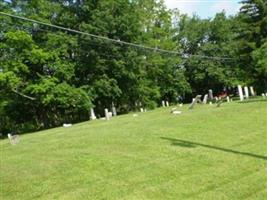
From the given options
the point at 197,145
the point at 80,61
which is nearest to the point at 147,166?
the point at 197,145

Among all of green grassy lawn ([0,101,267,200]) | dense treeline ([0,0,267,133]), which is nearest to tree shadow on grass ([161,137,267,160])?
green grassy lawn ([0,101,267,200])

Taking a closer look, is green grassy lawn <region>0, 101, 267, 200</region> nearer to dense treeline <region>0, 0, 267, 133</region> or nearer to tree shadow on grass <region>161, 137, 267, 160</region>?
tree shadow on grass <region>161, 137, 267, 160</region>

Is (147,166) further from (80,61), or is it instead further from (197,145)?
(80,61)

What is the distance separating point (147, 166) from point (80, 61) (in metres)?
34.8

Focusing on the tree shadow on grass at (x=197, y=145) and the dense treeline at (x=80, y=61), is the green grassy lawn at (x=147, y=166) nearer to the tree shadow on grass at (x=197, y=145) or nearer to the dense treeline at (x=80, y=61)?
the tree shadow on grass at (x=197, y=145)

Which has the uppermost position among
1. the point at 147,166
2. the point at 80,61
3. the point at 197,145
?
the point at 80,61

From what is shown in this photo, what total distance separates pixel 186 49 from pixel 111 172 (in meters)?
60.2

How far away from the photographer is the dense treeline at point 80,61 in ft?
132

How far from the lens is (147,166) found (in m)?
12.2

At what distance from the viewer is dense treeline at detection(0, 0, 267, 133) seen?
132 ft

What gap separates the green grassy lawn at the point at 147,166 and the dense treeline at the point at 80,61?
1661 cm

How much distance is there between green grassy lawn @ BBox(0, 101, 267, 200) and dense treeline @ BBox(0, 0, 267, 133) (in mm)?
16610

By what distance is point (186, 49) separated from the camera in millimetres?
70625

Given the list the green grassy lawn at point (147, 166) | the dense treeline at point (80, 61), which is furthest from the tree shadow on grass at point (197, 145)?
the dense treeline at point (80, 61)
